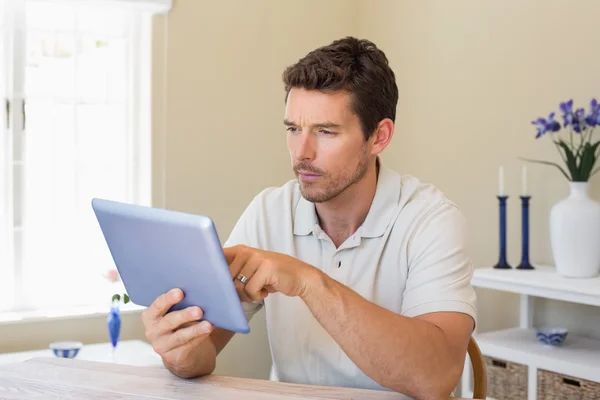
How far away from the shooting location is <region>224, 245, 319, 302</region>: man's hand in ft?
4.17

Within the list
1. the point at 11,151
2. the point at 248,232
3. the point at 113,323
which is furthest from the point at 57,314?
the point at 248,232

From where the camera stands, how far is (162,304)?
128cm

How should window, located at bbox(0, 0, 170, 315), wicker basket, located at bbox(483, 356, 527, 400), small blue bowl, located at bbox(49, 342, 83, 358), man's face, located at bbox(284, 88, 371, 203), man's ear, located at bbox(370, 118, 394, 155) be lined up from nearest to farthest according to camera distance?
man's face, located at bbox(284, 88, 371, 203) → man's ear, located at bbox(370, 118, 394, 155) → wicker basket, located at bbox(483, 356, 527, 400) → small blue bowl, located at bbox(49, 342, 83, 358) → window, located at bbox(0, 0, 170, 315)

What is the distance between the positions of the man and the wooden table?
0.20 feet

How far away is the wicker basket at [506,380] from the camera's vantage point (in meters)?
2.69

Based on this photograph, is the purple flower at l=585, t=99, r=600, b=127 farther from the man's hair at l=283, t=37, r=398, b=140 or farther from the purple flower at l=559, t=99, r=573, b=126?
the man's hair at l=283, t=37, r=398, b=140

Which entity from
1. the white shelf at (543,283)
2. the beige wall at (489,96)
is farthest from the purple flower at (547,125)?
the white shelf at (543,283)

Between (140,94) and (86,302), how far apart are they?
977 mm

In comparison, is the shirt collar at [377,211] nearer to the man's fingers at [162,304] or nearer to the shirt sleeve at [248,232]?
the shirt sleeve at [248,232]

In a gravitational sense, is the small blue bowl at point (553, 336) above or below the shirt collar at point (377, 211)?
below

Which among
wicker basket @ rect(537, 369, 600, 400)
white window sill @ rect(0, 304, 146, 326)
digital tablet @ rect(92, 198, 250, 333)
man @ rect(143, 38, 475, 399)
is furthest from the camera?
white window sill @ rect(0, 304, 146, 326)

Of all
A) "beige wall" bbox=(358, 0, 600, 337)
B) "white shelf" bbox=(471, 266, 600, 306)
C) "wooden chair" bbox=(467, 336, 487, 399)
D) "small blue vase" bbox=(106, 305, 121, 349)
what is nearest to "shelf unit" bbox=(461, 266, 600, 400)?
"white shelf" bbox=(471, 266, 600, 306)

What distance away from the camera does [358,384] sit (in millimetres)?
1645

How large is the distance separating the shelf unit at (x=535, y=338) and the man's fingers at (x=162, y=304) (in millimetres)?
1651
